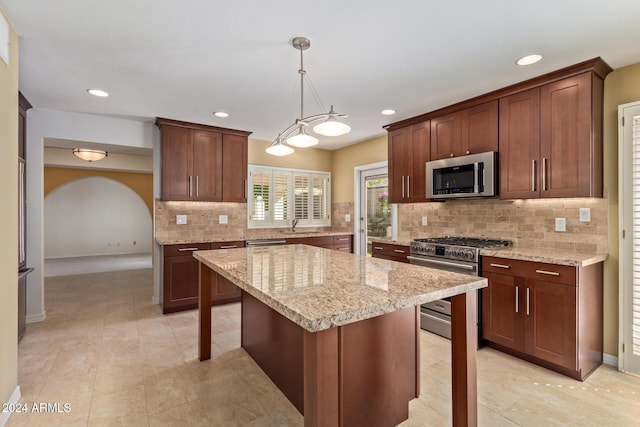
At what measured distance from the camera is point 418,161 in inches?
A: 153

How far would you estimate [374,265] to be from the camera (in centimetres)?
202

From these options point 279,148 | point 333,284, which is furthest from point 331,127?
point 333,284

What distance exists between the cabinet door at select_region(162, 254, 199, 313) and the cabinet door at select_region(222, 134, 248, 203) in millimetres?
1054

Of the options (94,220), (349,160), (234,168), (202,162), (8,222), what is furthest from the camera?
(94,220)

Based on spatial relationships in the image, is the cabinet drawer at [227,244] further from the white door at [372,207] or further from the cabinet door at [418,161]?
the cabinet door at [418,161]

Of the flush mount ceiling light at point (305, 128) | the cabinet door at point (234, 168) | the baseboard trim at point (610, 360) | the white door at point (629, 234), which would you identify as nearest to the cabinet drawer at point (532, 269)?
the white door at point (629, 234)

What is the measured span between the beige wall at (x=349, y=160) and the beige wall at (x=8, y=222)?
13.5 feet

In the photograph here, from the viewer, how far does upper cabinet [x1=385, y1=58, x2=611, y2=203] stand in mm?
2521

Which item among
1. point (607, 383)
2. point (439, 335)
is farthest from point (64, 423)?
point (607, 383)

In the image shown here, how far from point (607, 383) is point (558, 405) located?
24.2 inches

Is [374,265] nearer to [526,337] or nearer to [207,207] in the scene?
[526,337]

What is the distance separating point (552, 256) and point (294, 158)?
13.4ft

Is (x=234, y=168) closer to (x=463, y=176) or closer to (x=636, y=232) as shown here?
(x=463, y=176)

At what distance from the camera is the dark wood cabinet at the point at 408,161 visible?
3.82 metres
